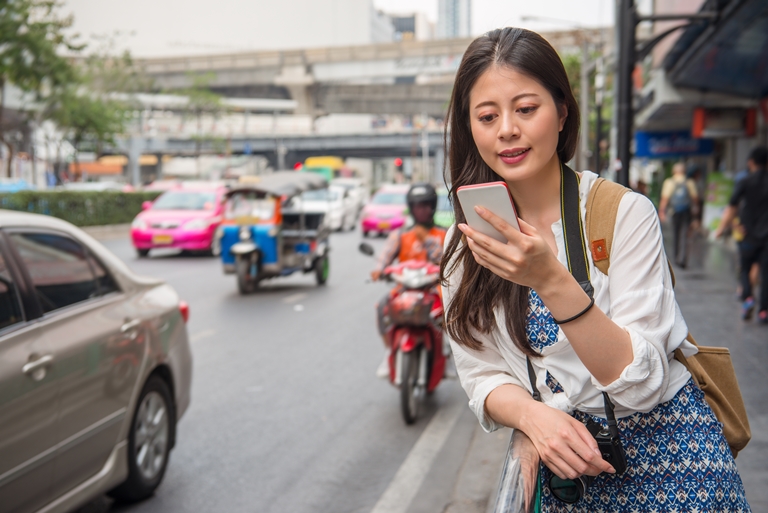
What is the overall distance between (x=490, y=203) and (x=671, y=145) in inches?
1075

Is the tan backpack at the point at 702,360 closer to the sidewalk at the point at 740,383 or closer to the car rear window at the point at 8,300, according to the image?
the sidewalk at the point at 740,383

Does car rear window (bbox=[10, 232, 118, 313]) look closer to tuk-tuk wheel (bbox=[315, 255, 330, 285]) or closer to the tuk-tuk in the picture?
the tuk-tuk

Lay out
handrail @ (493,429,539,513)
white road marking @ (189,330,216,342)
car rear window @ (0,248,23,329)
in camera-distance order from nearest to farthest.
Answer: handrail @ (493,429,539,513), car rear window @ (0,248,23,329), white road marking @ (189,330,216,342)

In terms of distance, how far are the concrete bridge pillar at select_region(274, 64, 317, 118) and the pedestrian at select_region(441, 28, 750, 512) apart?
226ft

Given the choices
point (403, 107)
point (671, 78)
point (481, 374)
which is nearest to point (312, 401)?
point (481, 374)

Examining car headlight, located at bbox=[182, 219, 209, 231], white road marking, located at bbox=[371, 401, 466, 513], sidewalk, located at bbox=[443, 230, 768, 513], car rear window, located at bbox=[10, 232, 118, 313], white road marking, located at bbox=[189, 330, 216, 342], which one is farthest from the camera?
car headlight, located at bbox=[182, 219, 209, 231]

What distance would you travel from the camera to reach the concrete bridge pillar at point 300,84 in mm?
69438

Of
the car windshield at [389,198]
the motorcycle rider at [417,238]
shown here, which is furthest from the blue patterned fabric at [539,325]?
the car windshield at [389,198]

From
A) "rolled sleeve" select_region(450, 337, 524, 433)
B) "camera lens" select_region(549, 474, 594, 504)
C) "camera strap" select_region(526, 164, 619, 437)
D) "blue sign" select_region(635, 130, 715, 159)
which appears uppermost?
"camera strap" select_region(526, 164, 619, 437)

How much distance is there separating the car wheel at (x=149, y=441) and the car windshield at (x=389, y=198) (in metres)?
25.6

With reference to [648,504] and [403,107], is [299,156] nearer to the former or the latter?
[403,107]

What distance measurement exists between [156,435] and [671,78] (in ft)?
52.6

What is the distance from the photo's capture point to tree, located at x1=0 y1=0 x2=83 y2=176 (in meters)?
24.0

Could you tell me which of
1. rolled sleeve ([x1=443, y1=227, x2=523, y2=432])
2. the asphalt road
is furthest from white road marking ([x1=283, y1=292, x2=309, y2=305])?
rolled sleeve ([x1=443, y1=227, x2=523, y2=432])
